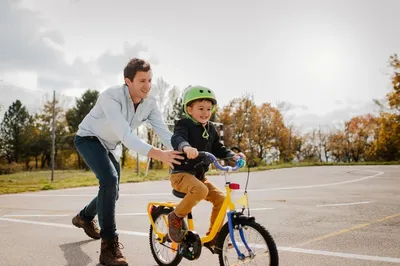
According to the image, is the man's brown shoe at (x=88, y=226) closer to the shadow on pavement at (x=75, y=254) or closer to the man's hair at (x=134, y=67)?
the shadow on pavement at (x=75, y=254)

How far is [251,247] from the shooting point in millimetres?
3035

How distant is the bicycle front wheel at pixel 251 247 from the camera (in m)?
2.88

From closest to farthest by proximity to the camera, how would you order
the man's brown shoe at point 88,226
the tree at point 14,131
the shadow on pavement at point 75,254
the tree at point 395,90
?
1. the shadow on pavement at point 75,254
2. the man's brown shoe at point 88,226
3. the tree at point 395,90
4. the tree at point 14,131

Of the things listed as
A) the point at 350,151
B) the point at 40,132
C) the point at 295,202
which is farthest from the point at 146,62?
the point at 350,151

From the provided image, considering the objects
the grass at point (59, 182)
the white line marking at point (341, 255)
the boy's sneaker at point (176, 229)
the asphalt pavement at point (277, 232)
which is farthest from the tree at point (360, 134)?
the boy's sneaker at point (176, 229)

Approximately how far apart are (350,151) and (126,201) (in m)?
74.5

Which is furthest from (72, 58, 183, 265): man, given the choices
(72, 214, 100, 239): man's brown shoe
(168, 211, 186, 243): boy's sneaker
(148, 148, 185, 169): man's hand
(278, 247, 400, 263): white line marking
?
(278, 247, 400, 263): white line marking

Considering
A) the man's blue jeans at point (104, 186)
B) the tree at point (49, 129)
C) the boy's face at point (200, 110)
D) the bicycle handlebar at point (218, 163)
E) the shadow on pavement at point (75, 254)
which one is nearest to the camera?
the bicycle handlebar at point (218, 163)

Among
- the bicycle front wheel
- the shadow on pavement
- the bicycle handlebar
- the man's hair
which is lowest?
the shadow on pavement

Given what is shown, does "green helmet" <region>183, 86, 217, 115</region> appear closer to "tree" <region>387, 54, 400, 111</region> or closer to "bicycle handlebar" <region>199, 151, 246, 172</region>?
"bicycle handlebar" <region>199, 151, 246, 172</region>

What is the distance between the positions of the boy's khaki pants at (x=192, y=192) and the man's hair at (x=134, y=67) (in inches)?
44.4

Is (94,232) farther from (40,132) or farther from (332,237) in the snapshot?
(40,132)

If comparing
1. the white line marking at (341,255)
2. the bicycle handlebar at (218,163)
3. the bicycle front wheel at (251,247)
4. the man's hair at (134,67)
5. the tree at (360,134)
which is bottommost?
the white line marking at (341,255)

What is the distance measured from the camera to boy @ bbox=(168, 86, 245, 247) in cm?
325
